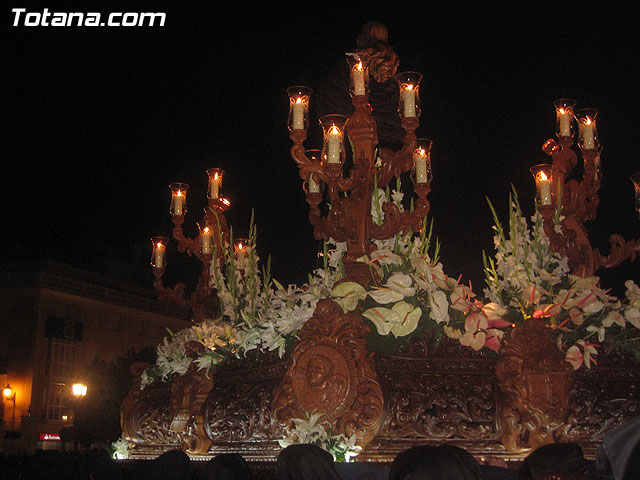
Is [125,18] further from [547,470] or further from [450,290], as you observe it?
[547,470]

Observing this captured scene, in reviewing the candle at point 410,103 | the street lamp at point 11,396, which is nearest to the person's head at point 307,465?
the candle at point 410,103

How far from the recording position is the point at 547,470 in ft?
9.53

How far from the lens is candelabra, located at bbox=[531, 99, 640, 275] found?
19.6ft

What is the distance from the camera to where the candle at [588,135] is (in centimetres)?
631

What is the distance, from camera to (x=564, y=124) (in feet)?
21.2

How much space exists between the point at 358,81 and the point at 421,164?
3.24 feet

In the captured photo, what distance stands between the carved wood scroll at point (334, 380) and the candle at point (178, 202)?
399 cm

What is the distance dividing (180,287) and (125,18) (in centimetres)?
328

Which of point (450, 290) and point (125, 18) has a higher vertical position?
point (125, 18)

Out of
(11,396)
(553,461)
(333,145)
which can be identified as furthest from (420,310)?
(11,396)

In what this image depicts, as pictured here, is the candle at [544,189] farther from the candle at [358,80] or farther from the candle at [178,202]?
the candle at [178,202]

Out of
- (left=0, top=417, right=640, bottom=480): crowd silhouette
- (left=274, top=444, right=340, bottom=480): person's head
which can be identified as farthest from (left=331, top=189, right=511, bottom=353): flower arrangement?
(left=274, top=444, right=340, bottom=480): person's head

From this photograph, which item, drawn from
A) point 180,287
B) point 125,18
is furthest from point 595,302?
point 125,18

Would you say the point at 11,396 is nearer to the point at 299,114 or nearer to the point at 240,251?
the point at 240,251
